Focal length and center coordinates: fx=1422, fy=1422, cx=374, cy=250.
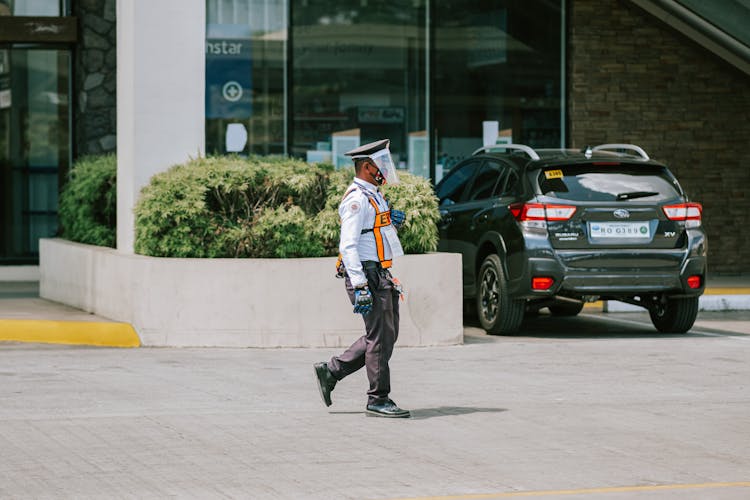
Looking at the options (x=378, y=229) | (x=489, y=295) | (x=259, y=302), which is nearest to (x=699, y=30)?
(x=489, y=295)

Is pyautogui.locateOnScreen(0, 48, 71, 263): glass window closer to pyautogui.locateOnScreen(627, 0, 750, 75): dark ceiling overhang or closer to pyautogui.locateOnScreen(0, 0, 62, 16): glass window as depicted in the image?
pyautogui.locateOnScreen(0, 0, 62, 16): glass window

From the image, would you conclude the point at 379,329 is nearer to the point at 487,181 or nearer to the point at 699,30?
the point at 487,181

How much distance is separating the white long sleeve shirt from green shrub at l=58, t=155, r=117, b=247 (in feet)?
20.5

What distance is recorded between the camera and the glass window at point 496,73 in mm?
19547

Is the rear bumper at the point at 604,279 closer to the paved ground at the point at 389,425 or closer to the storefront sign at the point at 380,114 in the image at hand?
the paved ground at the point at 389,425

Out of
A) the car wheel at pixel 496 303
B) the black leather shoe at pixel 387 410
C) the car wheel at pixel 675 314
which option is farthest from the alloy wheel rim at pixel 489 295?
the black leather shoe at pixel 387 410

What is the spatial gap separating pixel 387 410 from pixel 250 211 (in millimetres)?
4332

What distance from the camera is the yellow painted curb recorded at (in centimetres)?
1250

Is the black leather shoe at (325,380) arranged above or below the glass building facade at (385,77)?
below

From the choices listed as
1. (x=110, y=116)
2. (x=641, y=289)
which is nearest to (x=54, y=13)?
(x=110, y=116)

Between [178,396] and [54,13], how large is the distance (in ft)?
33.0

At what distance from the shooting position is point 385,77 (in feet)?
63.5

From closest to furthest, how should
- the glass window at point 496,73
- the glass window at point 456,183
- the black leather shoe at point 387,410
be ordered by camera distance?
1. the black leather shoe at point 387,410
2. the glass window at point 456,183
3. the glass window at point 496,73

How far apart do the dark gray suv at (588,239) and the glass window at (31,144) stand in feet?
22.9
